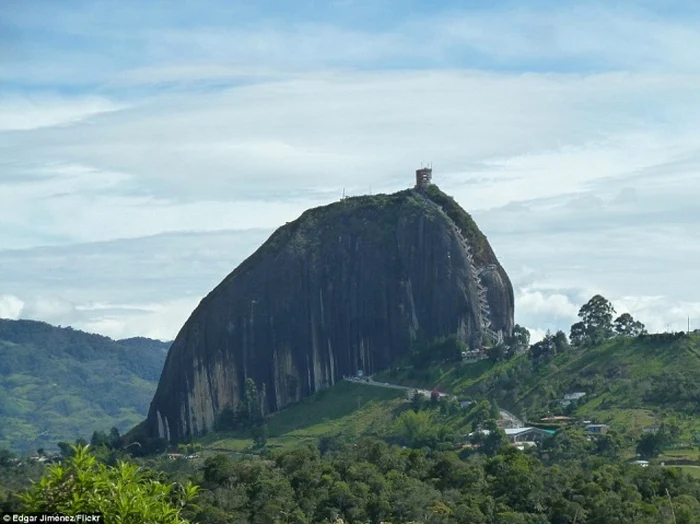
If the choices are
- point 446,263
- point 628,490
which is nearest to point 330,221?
point 446,263

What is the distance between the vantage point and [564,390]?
13750cm

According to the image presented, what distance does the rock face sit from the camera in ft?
574

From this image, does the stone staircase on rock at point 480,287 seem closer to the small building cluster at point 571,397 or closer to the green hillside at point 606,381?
the green hillside at point 606,381

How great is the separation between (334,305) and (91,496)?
15798cm

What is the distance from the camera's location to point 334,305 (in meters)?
182

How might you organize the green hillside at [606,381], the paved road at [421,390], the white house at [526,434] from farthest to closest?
1. the paved road at [421,390]
2. the green hillside at [606,381]
3. the white house at [526,434]

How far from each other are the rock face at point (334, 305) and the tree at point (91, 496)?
147069 millimetres

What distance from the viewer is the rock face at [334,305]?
17488cm

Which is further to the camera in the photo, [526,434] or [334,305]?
[334,305]

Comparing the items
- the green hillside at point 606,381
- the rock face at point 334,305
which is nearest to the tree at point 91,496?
the green hillside at point 606,381

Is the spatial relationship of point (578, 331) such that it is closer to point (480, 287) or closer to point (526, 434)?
point (480, 287)

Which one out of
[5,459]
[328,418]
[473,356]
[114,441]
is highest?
[473,356]

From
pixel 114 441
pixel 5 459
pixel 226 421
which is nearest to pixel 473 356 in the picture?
pixel 226 421

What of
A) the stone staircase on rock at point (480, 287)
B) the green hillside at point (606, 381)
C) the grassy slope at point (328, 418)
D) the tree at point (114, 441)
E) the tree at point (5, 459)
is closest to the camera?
Answer: the green hillside at point (606, 381)
